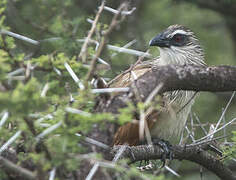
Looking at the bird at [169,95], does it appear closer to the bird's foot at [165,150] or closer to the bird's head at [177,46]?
the bird's head at [177,46]

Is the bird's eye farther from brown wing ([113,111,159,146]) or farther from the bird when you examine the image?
brown wing ([113,111,159,146])

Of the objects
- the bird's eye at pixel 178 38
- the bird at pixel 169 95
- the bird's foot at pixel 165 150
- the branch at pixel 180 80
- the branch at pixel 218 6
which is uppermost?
the branch at pixel 180 80

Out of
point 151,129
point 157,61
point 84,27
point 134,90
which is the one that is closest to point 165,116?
point 151,129

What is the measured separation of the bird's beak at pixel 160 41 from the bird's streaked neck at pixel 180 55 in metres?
0.07

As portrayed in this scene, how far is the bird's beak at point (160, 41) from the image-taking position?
485 cm

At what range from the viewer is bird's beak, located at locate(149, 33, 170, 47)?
15.9ft

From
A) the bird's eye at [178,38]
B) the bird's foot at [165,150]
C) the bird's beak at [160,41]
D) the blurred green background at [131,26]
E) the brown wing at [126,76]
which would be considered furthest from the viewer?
the bird's eye at [178,38]

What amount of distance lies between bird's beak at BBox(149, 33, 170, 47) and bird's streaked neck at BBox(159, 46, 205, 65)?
7 centimetres

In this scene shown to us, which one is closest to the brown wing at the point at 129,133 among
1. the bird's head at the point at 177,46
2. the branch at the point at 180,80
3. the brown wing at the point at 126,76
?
the brown wing at the point at 126,76

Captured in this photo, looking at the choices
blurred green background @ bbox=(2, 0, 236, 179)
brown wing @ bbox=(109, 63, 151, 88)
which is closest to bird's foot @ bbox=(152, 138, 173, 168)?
brown wing @ bbox=(109, 63, 151, 88)

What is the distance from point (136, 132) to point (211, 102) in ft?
9.33

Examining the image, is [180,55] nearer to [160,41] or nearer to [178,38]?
[178,38]

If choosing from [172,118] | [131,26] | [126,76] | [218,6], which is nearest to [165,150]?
[172,118]

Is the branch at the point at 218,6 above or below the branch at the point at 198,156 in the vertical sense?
above
